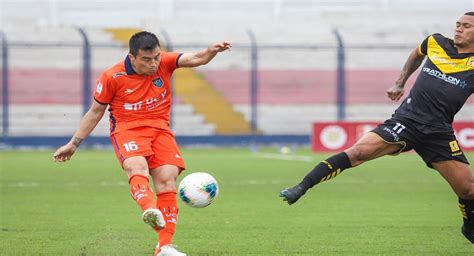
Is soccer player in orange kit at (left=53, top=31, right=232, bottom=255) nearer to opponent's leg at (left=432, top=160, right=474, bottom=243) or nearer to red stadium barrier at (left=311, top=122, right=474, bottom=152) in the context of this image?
opponent's leg at (left=432, top=160, right=474, bottom=243)

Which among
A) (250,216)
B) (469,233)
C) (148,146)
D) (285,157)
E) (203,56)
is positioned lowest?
(285,157)

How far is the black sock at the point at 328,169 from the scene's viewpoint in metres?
8.43

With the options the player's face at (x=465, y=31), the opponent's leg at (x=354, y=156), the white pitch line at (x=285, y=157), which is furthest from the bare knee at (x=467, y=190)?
the white pitch line at (x=285, y=157)

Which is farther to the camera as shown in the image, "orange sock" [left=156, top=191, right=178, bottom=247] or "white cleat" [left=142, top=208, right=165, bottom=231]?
"orange sock" [left=156, top=191, right=178, bottom=247]

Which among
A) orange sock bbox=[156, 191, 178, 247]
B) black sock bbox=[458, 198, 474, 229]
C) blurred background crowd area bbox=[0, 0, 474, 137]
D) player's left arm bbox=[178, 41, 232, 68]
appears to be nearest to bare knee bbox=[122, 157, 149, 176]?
orange sock bbox=[156, 191, 178, 247]

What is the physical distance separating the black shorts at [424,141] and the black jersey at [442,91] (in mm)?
64

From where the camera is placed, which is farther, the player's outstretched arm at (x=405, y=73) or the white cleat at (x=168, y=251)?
the player's outstretched arm at (x=405, y=73)

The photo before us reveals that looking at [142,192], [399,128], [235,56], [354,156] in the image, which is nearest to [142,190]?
[142,192]

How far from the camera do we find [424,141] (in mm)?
8508

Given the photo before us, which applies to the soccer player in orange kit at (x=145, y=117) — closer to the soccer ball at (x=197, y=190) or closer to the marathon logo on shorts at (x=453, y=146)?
the soccer ball at (x=197, y=190)

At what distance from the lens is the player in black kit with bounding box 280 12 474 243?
846cm

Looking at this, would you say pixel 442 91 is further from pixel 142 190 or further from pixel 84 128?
pixel 84 128

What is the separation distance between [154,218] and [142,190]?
51 cm

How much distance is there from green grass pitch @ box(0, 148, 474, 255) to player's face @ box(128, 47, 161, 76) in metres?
1.67
